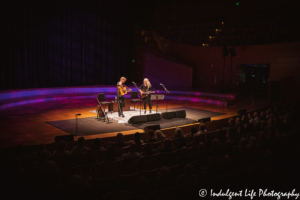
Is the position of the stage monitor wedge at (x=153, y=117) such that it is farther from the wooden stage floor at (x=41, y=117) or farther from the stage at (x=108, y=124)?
the wooden stage floor at (x=41, y=117)

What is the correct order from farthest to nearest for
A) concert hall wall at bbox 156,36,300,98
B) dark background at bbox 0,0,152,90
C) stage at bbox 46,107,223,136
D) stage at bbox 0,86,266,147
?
concert hall wall at bbox 156,36,300,98, dark background at bbox 0,0,152,90, stage at bbox 46,107,223,136, stage at bbox 0,86,266,147

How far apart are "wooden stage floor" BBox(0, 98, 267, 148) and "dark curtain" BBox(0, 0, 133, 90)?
256 centimetres

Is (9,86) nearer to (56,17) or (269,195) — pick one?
(56,17)

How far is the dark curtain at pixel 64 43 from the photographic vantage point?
1169cm

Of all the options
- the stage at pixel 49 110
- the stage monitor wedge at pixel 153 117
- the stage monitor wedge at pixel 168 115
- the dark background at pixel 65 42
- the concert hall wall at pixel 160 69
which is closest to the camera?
the stage at pixel 49 110

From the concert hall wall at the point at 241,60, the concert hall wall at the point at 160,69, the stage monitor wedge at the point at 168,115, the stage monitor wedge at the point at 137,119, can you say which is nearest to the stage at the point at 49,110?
the stage monitor wedge at the point at 137,119

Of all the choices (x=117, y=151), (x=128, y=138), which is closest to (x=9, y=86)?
(x=128, y=138)

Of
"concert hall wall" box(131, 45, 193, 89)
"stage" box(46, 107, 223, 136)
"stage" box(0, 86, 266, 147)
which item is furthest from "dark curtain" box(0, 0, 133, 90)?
"stage" box(46, 107, 223, 136)

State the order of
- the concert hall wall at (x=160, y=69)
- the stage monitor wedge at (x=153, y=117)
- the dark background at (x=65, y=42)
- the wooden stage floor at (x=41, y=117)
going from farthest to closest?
the concert hall wall at (x=160, y=69) < the dark background at (x=65, y=42) < the stage monitor wedge at (x=153, y=117) < the wooden stage floor at (x=41, y=117)

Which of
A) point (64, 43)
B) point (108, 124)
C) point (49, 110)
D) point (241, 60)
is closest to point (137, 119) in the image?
point (108, 124)

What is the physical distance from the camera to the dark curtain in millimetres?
11690

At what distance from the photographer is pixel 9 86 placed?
1184cm

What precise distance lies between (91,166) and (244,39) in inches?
535

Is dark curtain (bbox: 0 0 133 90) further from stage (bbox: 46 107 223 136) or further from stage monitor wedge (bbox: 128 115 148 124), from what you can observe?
stage monitor wedge (bbox: 128 115 148 124)
